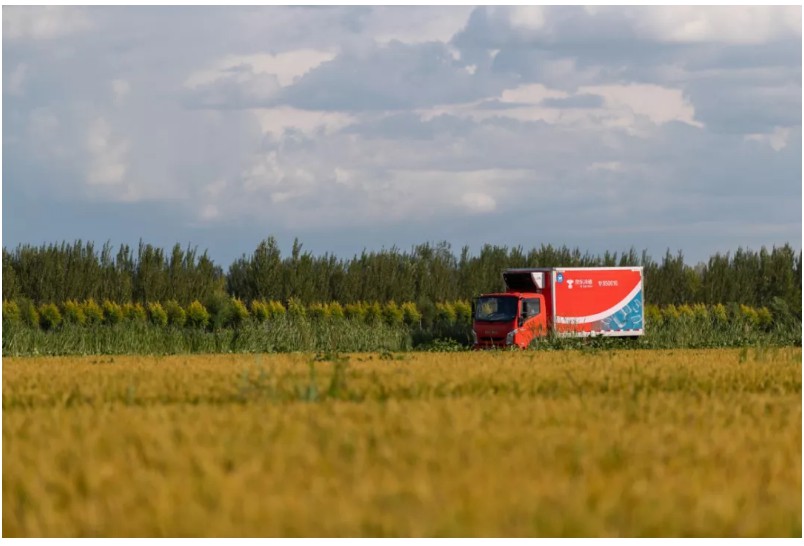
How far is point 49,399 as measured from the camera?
14.7 metres

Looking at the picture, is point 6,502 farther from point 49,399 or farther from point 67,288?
point 67,288

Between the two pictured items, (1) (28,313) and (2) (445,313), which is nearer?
(1) (28,313)

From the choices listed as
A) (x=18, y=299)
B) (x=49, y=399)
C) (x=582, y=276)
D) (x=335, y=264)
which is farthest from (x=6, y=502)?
(x=335, y=264)

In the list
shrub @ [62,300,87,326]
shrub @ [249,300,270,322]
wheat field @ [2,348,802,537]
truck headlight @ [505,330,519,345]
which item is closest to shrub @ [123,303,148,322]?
shrub @ [62,300,87,326]

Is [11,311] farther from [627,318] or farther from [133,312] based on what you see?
[627,318]

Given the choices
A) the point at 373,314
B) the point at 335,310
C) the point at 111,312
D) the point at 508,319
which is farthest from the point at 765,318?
the point at 111,312

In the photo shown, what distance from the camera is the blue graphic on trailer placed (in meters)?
40.4

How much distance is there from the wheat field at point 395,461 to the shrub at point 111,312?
31002 mm

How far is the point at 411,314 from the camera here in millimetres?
49469

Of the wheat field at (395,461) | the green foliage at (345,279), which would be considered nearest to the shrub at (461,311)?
the green foliage at (345,279)

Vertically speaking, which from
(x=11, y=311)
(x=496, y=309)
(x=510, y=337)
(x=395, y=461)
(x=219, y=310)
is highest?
(x=11, y=311)

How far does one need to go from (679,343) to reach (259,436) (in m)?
33.9

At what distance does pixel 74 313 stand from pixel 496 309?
1673 centimetres

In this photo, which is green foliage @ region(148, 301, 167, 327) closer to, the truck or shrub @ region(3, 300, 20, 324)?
shrub @ region(3, 300, 20, 324)
